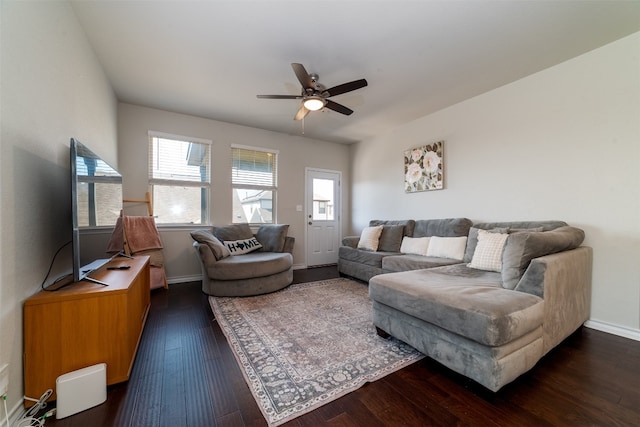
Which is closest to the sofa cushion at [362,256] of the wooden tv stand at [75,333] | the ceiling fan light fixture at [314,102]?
the ceiling fan light fixture at [314,102]

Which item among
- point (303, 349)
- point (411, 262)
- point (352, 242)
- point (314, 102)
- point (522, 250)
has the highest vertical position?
point (314, 102)

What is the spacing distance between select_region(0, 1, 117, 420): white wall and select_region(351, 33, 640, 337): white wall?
4.16m

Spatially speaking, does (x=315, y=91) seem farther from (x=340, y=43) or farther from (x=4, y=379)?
(x=4, y=379)

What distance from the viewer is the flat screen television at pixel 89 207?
147 centimetres

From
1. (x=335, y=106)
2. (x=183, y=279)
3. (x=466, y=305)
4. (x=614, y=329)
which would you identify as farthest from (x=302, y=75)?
(x=614, y=329)

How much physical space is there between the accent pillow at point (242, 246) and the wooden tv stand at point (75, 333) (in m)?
1.97

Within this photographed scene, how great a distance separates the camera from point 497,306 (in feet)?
4.42

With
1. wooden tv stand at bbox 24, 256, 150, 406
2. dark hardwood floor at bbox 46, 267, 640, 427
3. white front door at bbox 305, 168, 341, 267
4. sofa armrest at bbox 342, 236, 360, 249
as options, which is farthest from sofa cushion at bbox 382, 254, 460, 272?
wooden tv stand at bbox 24, 256, 150, 406

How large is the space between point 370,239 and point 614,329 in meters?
2.59

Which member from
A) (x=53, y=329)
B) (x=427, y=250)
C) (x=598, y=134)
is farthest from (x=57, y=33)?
(x=598, y=134)

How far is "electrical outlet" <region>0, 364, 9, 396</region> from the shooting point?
3.54 ft

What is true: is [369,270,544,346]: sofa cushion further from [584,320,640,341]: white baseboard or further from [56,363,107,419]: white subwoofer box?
[56,363,107,419]: white subwoofer box

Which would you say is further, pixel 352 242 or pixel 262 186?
pixel 262 186

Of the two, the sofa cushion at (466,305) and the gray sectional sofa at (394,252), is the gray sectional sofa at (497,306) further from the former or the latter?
the gray sectional sofa at (394,252)
